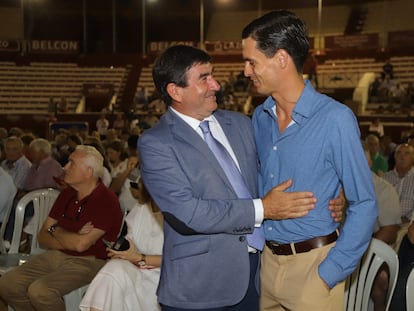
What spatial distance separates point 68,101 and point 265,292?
Answer: 22.8 m

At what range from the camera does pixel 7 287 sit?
3986mm

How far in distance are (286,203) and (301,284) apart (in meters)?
0.29

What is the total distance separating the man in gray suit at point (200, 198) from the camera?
208cm

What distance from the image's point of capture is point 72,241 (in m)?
3.97

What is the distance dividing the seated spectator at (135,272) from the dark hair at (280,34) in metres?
1.69

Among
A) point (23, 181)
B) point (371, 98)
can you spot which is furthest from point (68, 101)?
point (23, 181)

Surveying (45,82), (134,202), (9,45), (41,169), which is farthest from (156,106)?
(134,202)

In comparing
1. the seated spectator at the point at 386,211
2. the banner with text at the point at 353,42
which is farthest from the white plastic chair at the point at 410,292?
the banner with text at the point at 353,42

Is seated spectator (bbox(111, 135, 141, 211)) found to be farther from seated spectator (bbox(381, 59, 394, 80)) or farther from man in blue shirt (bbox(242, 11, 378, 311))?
seated spectator (bbox(381, 59, 394, 80))

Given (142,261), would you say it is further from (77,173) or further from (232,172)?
(232,172)

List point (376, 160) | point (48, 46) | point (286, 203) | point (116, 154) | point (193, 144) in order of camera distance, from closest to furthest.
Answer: point (286, 203) → point (193, 144) → point (376, 160) → point (116, 154) → point (48, 46)

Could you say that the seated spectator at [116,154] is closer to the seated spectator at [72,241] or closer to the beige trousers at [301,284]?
the seated spectator at [72,241]

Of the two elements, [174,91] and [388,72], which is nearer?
[174,91]

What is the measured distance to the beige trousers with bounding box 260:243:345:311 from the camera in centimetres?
206
